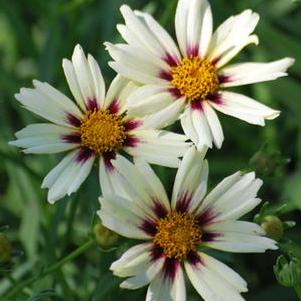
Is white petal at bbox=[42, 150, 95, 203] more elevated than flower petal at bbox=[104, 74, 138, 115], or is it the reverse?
flower petal at bbox=[104, 74, 138, 115]

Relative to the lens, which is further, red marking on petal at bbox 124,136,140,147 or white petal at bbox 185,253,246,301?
red marking on petal at bbox 124,136,140,147

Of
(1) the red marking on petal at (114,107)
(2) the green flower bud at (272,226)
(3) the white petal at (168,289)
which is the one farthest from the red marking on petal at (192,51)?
(3) the white petal at (168,289)

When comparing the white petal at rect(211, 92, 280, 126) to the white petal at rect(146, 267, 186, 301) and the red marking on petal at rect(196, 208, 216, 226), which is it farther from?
the white petal at rect(146, 267, 186, 301)

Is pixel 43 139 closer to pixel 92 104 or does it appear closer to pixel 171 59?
pixel 92 104

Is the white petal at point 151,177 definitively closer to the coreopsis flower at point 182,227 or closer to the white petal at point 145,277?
the coreopsis flower at point 182,227

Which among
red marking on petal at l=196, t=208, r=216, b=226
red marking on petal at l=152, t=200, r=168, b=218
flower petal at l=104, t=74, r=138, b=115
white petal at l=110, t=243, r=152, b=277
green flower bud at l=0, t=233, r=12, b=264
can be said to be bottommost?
white petal at l=110, t=243, r=152, b=277

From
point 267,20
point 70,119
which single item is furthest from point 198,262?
point 267,20

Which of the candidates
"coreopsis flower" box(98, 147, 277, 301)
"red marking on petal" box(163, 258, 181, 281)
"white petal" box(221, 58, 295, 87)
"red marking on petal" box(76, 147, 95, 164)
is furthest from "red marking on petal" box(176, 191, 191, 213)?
"white petal" box(221, 58, 295, 87)
